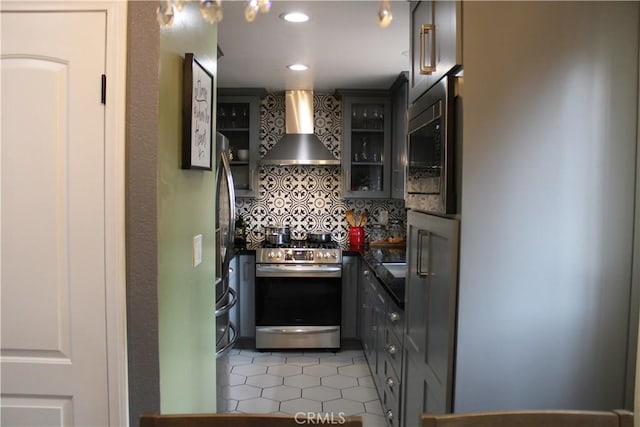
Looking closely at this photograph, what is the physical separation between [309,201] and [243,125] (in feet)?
3.12

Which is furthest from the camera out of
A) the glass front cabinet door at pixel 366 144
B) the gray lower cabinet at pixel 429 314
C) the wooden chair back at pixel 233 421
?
the glass front cabinet door at pixel 366 144

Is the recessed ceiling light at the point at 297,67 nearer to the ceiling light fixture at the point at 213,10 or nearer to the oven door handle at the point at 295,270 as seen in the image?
the oven door handle at the point at 295,270

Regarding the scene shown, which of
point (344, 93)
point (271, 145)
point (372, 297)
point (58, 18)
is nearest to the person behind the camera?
point (58, 18)

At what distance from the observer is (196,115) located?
70.7 inches

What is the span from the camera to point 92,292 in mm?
1532

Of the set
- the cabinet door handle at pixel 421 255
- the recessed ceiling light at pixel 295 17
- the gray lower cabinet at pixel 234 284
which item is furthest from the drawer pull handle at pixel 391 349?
the recessed ceiling light at pixel 295 17

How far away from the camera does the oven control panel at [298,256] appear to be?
4.16 meters

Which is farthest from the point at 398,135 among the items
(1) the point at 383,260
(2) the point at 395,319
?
(2) the point at 395,319

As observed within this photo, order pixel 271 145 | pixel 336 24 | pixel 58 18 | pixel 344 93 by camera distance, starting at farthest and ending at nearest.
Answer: pixel 271 145
pixel 344 93
pixel 336 24
pixel 58 18

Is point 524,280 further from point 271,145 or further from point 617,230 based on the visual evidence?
point 271,145

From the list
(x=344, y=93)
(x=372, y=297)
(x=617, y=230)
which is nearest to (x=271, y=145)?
(x=344, y=93)

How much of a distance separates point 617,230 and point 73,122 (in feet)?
5.65

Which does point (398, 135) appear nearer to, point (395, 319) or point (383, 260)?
point (383, 260)

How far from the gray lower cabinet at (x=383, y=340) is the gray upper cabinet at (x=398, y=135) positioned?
76cm
